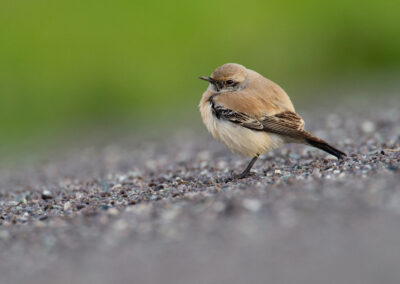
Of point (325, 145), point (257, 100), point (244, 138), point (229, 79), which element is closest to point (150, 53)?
point (229, 79)

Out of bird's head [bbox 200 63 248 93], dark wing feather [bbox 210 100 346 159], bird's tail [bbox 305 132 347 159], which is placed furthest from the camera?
bird's head [bbox 200 63 248 93]

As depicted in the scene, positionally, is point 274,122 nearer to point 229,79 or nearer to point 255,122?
point 255,122

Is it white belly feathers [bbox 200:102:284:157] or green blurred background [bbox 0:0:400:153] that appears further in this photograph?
green blurred background [bbox 0:0:400:153]

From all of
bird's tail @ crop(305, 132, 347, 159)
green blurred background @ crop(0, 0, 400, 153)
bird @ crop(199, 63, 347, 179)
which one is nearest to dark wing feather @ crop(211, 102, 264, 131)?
bird @ crop(199, 63, 347, 179)

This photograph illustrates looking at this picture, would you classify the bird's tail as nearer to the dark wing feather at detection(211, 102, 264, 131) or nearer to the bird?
the bird

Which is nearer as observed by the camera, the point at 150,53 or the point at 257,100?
the point at 257,100

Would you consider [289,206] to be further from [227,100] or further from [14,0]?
[14,0]

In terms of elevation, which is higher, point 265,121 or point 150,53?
point 265,121

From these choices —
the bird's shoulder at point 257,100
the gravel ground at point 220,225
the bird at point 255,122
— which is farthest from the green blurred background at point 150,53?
the bird at point 255,122
